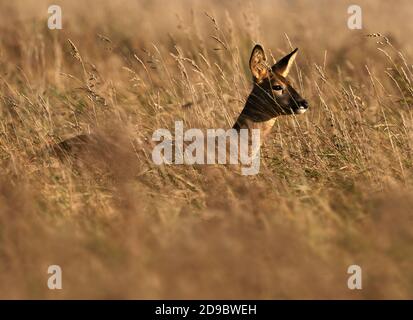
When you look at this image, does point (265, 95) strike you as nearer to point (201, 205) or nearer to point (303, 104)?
point (303, 104)

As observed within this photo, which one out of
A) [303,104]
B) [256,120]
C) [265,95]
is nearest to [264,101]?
[265,95]

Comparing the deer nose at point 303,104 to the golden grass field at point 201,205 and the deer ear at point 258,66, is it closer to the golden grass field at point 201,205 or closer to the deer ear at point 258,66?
the golden grass field at point 201,205

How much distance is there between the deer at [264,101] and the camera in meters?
7.09

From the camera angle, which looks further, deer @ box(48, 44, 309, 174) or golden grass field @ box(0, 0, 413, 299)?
deer @ box(48, 44, 309, 174)

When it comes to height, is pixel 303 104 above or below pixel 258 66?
below

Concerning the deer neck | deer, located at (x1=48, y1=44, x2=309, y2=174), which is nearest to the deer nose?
deer, located at (x1=48, y1=44, x2=309, y2=174)

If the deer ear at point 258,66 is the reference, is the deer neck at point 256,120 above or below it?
below

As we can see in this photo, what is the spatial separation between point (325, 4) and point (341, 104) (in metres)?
10.0

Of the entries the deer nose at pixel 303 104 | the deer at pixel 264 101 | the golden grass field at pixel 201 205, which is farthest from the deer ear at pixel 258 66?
the deer nose at pixel 303 104

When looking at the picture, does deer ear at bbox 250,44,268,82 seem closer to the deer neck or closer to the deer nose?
the deer neck

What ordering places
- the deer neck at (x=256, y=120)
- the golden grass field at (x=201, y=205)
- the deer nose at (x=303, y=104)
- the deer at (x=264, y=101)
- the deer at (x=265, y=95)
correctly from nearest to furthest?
the golden grass field at (x=201, y=205), the deer nose at (x=303, y=104), the deer at (x=264, y=101), the deer at (x=265, y=95), the deer neck at (x=256, y=120)

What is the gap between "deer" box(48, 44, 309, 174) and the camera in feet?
23.3

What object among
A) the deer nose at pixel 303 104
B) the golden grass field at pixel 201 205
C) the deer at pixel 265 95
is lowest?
the golden grass field at pixel 201 205

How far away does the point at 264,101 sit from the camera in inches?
289
